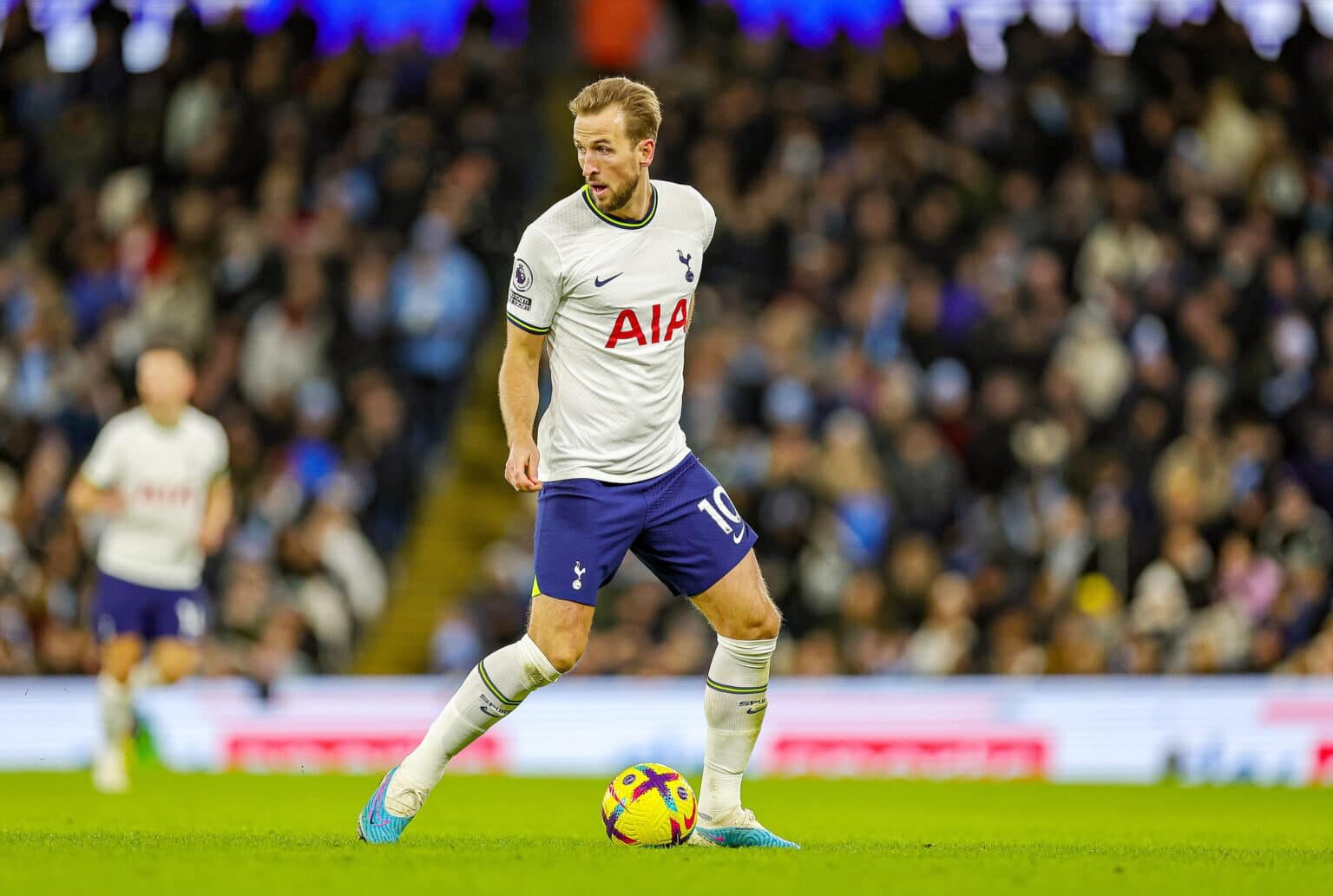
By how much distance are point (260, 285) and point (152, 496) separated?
677 cm

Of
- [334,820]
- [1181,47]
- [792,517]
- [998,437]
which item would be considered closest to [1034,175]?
[1181,47]

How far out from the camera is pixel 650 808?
25.3 feet

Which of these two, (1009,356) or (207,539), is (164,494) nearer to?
(207,539)

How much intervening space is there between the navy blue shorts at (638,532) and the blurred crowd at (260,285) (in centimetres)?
942

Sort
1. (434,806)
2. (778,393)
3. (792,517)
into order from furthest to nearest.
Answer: (778,393)
(792,517)
(434,806)

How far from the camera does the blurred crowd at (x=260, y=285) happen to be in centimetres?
1725

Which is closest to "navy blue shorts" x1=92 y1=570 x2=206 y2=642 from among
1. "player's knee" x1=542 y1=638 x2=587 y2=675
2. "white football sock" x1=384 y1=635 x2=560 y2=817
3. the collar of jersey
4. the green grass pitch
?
the green grass pitch

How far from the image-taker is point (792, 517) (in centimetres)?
1677

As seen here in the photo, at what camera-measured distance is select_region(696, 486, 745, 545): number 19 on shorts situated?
25.4 ft

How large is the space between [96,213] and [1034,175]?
918 cm

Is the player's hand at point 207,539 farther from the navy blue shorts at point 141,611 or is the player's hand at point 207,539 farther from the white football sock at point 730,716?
the white football sock at point 730,716

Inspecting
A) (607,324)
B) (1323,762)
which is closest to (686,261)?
(607,324)

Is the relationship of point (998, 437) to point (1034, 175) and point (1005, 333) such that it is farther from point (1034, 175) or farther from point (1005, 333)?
point (1034, 175)

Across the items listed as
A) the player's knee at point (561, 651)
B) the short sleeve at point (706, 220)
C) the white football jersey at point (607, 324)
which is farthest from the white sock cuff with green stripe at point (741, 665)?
the short sleeve at point (706, 220)
